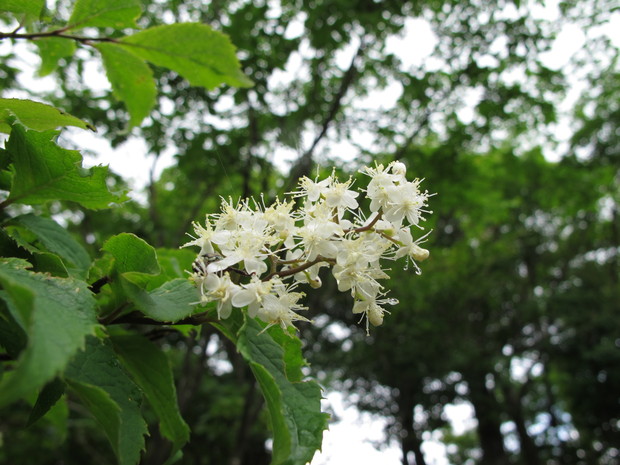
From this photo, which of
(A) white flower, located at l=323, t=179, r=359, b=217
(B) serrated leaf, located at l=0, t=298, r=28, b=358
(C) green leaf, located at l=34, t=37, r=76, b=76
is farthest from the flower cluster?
(C) green leaf, located at l=34, t=37, r=76, b=76

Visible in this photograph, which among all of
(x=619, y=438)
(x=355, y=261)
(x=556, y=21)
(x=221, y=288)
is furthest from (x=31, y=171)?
(x=619, y=438)

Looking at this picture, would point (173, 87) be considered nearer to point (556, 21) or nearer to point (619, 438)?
point (556, 21)

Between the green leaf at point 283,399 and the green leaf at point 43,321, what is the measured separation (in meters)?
0.26

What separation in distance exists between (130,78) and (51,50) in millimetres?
329

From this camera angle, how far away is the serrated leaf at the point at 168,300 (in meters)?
0.93

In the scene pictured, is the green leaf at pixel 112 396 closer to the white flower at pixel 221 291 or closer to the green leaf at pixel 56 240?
the white flower at pixel 221 291

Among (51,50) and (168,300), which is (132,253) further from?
(51,50)

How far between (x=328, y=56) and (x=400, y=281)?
6210 mm

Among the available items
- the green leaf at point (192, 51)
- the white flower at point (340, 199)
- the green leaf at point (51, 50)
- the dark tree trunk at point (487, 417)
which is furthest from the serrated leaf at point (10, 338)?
the dark tree trunk at point (487, 417)

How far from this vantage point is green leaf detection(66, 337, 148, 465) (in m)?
0.84

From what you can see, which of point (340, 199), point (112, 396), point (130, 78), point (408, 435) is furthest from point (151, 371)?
point (408, 435)

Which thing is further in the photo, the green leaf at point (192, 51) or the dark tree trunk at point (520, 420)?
the dark tree trunk at point (520, 420)

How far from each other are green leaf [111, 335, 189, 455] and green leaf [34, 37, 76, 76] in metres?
0.91

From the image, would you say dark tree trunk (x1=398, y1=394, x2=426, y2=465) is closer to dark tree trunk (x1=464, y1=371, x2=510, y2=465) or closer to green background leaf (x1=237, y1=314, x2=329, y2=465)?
dark tree trunk (x1=464, y1=371, x2=510, y2=465)
